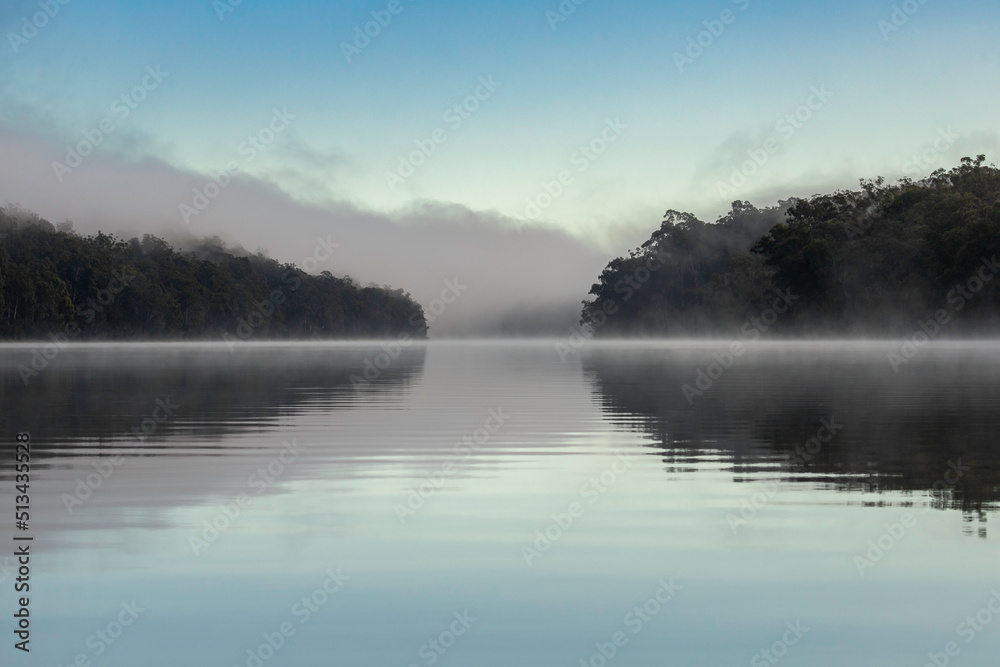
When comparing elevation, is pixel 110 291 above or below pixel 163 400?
above

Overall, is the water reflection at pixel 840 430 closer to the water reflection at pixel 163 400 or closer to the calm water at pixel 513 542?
the calm water at pixel 513 542

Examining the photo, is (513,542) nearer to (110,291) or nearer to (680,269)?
(110,291)

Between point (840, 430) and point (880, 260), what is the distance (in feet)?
267

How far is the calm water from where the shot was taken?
6031 millimetres

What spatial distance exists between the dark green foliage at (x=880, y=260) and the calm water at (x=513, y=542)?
69.7 metres

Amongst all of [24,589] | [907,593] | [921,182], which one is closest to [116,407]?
[24,589]

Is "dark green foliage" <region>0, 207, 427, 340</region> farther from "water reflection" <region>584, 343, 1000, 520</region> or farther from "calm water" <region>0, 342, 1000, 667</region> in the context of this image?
"calm water" <region>0, 342, 1000, 667</region>

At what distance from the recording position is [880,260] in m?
93.8

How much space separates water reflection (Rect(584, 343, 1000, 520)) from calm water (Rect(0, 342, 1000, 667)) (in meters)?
0.09

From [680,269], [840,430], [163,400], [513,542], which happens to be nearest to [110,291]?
[680,269]

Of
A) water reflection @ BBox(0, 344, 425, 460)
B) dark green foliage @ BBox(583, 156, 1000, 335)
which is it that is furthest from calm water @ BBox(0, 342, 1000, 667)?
dark green foliage @ BBox(583, 156, 1000, 335)

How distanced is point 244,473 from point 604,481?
12.0 feet

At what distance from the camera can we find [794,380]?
31.7m

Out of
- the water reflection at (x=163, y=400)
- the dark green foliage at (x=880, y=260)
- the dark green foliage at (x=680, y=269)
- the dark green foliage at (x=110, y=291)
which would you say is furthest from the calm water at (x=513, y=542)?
the dark green foliage at (x=680, y=269)
